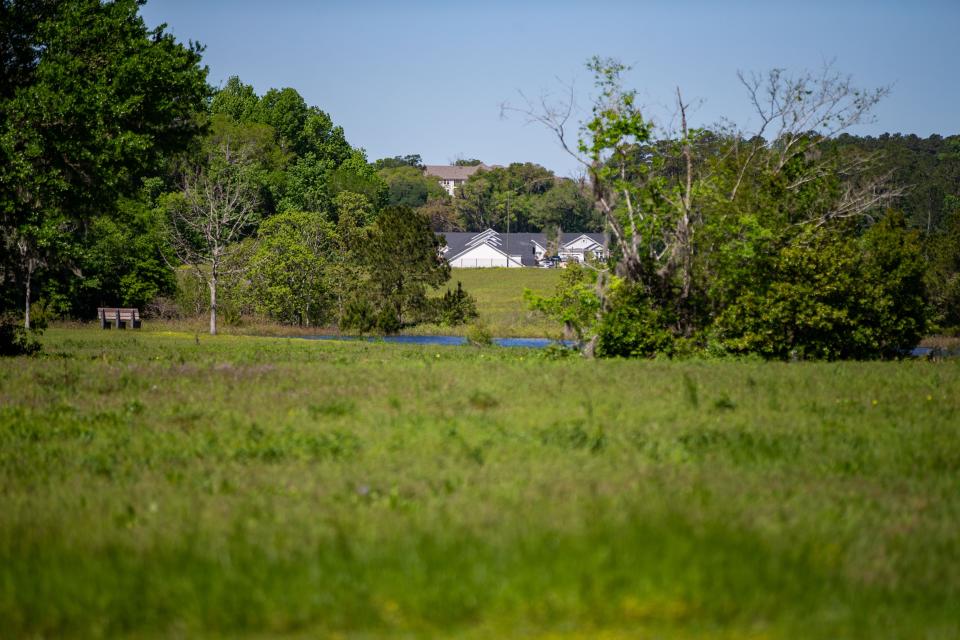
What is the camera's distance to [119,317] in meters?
62.9

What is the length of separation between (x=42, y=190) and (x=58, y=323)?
3267 centimetres

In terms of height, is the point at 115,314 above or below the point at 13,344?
above

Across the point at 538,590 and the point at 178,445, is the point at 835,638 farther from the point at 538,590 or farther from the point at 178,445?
the point at 178,445

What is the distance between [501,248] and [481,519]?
476 feet

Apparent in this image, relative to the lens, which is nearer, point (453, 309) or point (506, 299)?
point (453, 309)

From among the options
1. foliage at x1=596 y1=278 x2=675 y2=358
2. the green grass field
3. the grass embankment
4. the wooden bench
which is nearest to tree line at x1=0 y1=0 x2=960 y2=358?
foliage at x1=596 y1=278 x2=675 y2=358

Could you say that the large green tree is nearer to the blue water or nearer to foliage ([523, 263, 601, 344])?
foliage ([523, 263, 601, 344])

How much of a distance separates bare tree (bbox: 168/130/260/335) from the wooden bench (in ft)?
15.5

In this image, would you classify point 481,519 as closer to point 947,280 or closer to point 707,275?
point 707,275

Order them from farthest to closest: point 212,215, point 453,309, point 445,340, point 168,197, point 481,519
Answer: point 168,197
point 453,309
point 445,340
point 212,215
point 481,519

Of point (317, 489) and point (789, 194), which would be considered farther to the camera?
point (789, 194)

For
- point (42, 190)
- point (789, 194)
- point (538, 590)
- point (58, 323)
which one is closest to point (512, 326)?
point (58, 323)

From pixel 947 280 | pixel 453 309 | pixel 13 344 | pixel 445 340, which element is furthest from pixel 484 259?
pixel 13 344

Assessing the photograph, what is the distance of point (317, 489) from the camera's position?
1004 centimetres
